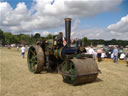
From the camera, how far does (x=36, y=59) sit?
25.3ft

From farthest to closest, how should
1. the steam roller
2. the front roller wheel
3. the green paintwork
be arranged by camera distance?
the front roller wheel < the green paintwork < the steam roller

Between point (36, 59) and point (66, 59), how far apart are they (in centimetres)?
252

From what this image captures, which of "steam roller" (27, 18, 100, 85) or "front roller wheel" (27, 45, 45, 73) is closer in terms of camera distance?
"steam roller" (27, 18, 100, 85)

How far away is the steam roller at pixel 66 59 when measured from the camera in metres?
5.20

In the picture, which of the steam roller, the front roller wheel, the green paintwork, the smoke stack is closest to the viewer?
the steam roller

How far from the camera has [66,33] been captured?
22.0ft

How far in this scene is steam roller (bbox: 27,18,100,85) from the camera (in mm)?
5199

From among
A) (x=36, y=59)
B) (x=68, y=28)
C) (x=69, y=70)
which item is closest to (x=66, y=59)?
(x=69, y=70)

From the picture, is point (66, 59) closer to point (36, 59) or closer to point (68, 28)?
point (68, 28)

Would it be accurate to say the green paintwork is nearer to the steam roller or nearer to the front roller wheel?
the steam roller

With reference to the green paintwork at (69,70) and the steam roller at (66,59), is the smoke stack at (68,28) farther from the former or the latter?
the green paintwork at (69,70)

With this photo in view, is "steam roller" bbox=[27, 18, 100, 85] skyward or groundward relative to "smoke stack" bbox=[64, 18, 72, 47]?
groundward

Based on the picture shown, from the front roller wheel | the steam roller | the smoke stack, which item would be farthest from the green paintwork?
the front roller wheel

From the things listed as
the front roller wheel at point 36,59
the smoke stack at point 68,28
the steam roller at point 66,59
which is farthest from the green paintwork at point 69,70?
the front roller wheel at point 36,59
